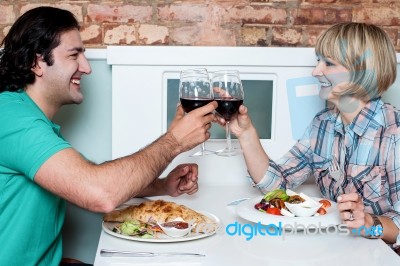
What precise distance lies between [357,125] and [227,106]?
43 centimetres

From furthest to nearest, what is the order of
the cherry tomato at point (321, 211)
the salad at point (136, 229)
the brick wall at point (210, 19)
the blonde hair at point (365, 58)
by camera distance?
1. the brick wall at point (210, 19)
2. the blonde hair at point (365, 58)
3. the cherry tomato at point (321, 211)
4. the salad at point (136, 229)

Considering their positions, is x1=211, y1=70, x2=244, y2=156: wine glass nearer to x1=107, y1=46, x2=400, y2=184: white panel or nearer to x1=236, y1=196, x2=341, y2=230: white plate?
x1=236, y1=196, x2=341, y2=230: white plate

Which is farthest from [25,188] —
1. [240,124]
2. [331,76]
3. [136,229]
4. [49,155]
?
[331,76]

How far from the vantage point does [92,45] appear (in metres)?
2.17

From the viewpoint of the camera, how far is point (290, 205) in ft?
4.34

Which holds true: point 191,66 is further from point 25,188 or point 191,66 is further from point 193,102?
point 25,188

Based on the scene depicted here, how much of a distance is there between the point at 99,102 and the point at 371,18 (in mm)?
1041

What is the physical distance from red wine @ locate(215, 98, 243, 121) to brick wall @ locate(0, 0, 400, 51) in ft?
2.63

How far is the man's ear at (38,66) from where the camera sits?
5.05ft

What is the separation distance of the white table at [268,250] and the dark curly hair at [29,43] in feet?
1.61

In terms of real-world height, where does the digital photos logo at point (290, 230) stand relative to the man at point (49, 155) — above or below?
below

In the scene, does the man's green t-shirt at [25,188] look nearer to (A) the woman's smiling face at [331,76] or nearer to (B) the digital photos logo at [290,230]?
(B) the digital photos logo at [290,230]

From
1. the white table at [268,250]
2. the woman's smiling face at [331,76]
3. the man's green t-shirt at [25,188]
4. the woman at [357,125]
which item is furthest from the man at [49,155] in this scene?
the woman's smiling face at [331,76]

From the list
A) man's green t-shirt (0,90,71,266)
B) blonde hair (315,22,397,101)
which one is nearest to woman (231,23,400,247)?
blonde hair (315,22,397,101)
